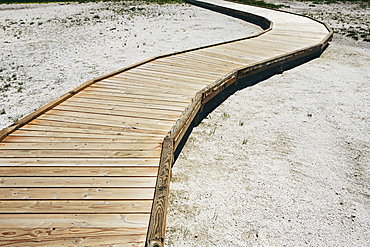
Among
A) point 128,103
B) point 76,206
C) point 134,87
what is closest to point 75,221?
point 76,206

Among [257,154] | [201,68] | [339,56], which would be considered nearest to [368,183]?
[257,154]

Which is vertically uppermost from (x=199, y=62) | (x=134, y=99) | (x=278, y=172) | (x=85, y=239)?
(x=199, y=62)

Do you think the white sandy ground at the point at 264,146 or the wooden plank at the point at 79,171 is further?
the white sandy ground at the point at 264,146

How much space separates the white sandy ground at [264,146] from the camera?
176 inches

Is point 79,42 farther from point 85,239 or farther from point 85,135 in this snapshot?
point 85,239

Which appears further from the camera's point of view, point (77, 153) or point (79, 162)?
point (77, 153)

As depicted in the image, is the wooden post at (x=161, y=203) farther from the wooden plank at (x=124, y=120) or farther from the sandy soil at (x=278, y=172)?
the sandy soil at (x=278, y=172)

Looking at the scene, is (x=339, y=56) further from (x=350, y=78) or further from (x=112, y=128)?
(x=112, y=128)

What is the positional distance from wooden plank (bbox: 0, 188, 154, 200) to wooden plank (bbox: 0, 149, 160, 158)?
770mm

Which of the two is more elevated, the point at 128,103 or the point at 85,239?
the point at 128,103

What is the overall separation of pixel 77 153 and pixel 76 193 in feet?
3.16

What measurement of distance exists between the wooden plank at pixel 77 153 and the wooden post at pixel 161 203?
19cm

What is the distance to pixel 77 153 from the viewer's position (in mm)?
4598

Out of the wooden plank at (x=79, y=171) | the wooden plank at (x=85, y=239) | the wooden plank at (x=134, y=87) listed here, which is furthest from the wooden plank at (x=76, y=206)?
the wooden plank at (x=134, y=87)
